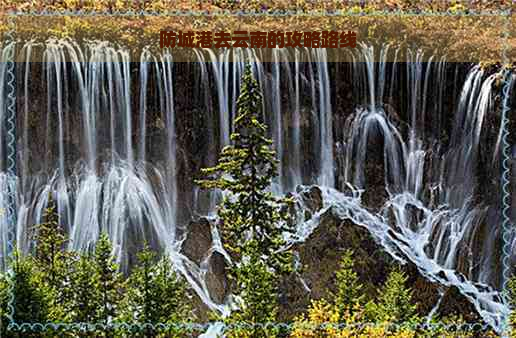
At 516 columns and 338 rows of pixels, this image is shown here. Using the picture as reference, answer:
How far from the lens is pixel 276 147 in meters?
6.20

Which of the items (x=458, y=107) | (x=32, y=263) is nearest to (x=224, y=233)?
(x=32, y=263)

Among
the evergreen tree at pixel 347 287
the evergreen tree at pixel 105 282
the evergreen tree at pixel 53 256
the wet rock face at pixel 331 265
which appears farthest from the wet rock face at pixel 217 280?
the evergreen tree at pixel 53 256

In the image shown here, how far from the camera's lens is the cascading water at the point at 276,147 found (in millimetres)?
6188

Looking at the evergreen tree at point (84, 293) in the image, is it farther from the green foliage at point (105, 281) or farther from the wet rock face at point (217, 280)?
the wet rock face at point (217, 280)

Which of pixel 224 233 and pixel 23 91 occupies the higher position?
pixel 23 91

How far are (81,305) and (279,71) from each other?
204 cm

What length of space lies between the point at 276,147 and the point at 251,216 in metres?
0.49

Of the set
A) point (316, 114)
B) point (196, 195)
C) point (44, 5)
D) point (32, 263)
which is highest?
point (44, 5)

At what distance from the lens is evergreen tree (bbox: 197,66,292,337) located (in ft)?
20.1

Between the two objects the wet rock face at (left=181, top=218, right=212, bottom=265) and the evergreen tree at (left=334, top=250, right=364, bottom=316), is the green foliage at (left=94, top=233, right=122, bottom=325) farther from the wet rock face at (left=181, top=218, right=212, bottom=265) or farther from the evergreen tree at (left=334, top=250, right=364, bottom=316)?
the evergreen tree at (left=334, top=250, right=364, bottom=316)

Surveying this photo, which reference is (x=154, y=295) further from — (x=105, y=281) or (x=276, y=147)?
(x=276, y=147)

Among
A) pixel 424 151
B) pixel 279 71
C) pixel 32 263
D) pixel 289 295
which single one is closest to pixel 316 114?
pixel 279 71

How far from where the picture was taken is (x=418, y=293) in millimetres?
6227

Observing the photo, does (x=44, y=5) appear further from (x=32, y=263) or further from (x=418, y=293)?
(x=418, y=293)
